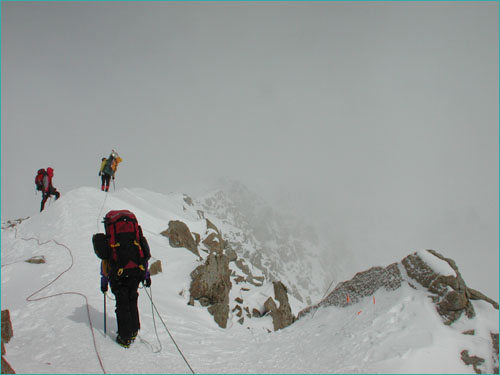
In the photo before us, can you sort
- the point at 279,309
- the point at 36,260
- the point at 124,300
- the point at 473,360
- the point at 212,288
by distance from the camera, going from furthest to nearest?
1. the point at 279,309
2. the point at 212,288
3. the point at 36,260
4. the point at 124,300
5. the point at 473,360

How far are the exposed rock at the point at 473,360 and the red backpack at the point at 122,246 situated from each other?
21.7ft

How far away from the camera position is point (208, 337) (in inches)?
304

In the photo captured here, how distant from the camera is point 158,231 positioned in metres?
18.6

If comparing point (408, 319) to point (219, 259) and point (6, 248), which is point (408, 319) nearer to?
point (219, 259)

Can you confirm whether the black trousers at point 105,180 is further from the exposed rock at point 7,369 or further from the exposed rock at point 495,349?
the exposed rock at point 495,349

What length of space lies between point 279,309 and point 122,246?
671 inches

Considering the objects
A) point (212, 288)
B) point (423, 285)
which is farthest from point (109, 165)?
point (423, 285)

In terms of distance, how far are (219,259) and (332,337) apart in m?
10.4

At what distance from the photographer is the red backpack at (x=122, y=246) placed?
17.3 feet

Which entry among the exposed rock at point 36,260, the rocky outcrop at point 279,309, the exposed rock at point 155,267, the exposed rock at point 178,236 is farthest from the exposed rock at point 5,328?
the rocky outcrop at point 279,309

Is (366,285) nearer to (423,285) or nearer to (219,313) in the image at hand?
(423,285)

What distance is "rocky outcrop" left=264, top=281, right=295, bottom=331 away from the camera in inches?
710

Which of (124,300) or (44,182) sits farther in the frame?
(44,182)

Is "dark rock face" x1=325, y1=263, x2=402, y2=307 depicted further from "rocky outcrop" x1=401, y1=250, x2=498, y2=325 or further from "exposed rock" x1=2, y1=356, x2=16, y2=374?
"exposed rock" x1=2, y1=356, x2=16, y2=374
